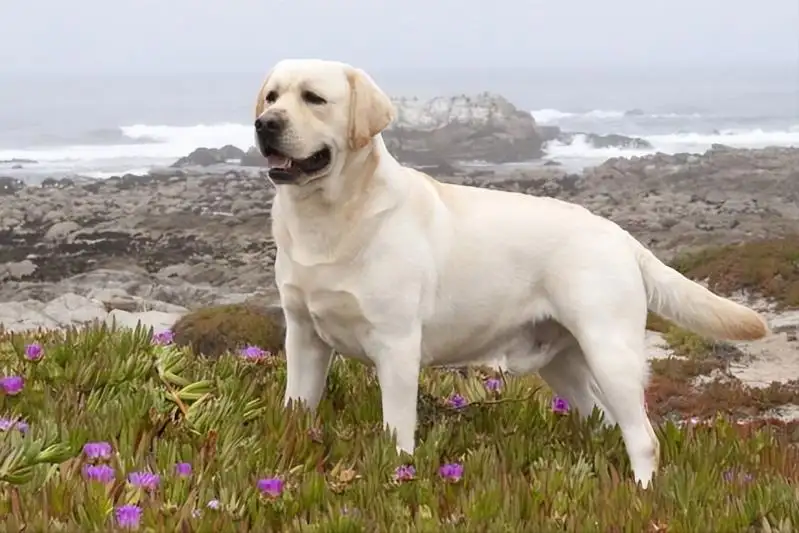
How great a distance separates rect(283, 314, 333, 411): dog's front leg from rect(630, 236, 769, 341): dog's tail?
1.45 metres

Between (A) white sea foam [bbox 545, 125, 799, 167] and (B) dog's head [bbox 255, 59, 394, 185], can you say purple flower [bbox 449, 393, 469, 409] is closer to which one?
(B) dog's head [bbox 255, 59, 394, 185]

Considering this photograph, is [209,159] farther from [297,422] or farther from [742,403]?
[297,422]

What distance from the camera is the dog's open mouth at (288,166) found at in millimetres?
4477

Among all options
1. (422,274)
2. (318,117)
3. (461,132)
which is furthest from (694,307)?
(461,132)

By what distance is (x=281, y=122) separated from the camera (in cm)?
438

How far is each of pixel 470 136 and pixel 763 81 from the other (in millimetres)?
35283

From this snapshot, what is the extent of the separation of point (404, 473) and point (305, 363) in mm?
1282

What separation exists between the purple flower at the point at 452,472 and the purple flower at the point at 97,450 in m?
1.11

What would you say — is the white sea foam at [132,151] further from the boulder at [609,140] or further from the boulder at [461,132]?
the boulder at [609,140]

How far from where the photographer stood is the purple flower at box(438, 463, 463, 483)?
384 centimetres

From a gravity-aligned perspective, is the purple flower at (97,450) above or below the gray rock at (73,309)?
above

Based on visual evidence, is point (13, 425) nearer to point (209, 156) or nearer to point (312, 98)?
point (312, 98)

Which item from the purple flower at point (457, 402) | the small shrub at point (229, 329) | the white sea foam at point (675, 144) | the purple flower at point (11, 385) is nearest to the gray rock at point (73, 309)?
the small shrub at point (229, 329)

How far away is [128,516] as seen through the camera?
3.17m
